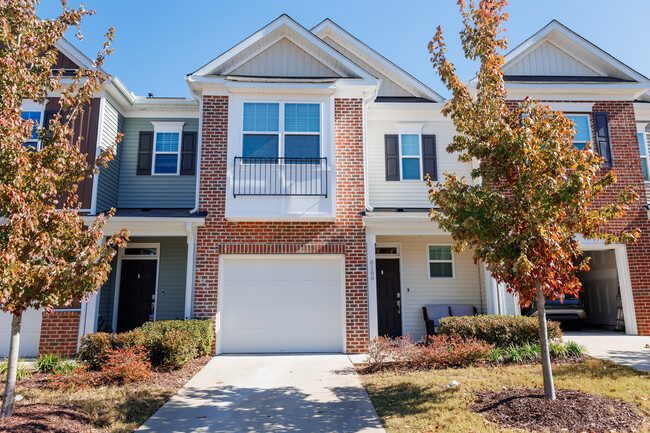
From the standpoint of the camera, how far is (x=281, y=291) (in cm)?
1079

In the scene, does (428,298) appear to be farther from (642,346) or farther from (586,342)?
(642,346)

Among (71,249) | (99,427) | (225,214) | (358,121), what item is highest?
(358,121)

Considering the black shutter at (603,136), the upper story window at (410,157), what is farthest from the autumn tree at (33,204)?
the black shutter at (603,136)

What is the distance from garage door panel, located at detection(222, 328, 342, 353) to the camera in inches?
415

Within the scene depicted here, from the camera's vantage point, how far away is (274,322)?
10.6m

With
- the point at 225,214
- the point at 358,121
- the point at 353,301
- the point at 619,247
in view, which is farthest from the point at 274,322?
the point at 619,247

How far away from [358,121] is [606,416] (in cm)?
803

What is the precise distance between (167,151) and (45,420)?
888 cm

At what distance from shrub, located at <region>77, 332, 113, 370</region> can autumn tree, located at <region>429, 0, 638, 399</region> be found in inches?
256

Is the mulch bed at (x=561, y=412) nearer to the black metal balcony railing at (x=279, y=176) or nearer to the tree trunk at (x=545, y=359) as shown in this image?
the tree trunk at (x=545, y=359)

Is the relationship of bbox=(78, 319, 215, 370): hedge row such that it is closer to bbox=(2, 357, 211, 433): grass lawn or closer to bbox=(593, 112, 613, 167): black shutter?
bbox=(2, 357, 211, 433): grass lawn

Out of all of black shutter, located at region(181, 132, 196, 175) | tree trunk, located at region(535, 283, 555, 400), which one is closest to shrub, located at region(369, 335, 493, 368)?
tree trunk, located at region(535, 283, 555, 400)

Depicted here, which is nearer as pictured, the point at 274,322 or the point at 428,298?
the point at 274,322

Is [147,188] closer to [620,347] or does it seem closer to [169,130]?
[169,130]
